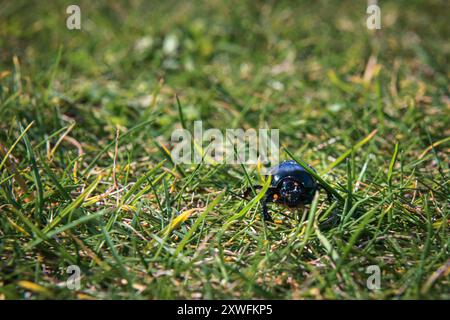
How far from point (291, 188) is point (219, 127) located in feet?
4.41

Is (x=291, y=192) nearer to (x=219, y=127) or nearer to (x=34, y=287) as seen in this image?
(x=34, y=287)

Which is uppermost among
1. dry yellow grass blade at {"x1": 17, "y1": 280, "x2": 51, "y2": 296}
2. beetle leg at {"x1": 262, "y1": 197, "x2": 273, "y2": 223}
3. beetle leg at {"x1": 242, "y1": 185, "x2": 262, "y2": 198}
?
beetle leg at {"x1": 242, "y1": 185, "x2": 262, "y2": 198}

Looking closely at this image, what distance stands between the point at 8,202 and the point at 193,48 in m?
2.71

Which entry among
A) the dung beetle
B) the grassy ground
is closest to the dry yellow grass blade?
the grassy ground

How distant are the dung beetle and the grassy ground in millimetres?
76

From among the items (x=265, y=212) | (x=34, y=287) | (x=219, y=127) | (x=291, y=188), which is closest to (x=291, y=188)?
(x=291, y=188)

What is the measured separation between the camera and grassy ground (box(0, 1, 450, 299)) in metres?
2.05

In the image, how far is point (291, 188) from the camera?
2.30 meters

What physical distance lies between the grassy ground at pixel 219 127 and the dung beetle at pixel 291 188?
A: 0.25 feet

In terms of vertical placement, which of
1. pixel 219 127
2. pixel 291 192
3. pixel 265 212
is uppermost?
pixel 219 127

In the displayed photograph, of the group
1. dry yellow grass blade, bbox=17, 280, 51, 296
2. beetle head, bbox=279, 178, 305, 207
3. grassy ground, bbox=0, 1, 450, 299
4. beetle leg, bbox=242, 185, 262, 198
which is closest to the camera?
dry yellow grass blade, bbox=17, 280, 51, 296

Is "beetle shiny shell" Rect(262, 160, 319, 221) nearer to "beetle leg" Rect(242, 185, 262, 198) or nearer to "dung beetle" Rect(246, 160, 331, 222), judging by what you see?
"dung beetle" Rect(246, 160, 331, 222)
